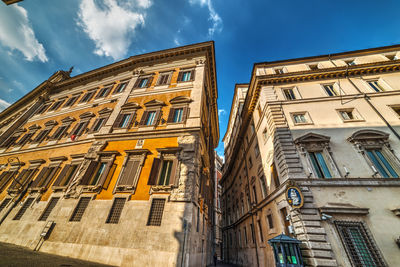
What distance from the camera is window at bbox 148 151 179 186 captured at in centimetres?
1005

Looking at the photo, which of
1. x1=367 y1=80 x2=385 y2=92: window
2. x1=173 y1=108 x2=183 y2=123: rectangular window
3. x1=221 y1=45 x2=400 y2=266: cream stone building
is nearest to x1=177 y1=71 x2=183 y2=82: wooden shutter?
x1=173 y1=108 x2=183 y2=123: rectangular window

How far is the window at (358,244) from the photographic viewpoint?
23.4 feet

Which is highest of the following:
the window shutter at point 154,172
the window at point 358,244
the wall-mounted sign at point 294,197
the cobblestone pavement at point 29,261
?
the window shutter at point 154,172

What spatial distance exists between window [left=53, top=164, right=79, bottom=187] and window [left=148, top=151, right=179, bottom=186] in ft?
27.2

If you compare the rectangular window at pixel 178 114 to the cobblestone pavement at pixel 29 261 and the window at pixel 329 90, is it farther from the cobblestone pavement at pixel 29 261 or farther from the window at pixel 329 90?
the window at pixel 329 90

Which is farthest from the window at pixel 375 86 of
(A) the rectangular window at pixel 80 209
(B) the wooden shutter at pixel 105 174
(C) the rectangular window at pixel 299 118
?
(A) the rectangular window at pixel 80 209

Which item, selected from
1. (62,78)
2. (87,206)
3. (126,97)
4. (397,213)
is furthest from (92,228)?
(62,78)

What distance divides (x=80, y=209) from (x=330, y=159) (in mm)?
17637

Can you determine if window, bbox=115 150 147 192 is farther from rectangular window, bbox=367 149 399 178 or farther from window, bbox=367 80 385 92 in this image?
window, bbox=367 80 385 92

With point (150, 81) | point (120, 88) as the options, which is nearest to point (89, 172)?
point (150, 81)

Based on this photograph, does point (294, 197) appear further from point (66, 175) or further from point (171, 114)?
point (66, 175)

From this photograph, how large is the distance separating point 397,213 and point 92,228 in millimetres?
17337

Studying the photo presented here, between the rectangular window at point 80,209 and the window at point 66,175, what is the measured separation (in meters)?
3.37

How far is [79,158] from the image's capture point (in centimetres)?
1373
